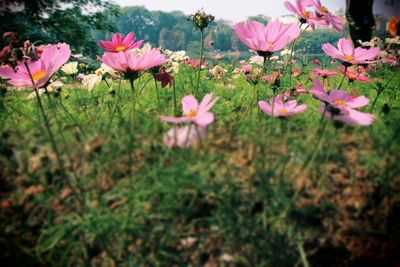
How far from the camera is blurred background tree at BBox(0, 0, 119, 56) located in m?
9.33

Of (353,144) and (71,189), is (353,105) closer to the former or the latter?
(353,144)

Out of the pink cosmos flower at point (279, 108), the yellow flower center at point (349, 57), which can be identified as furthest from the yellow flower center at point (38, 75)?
the yellow flower center at point (349, 57)

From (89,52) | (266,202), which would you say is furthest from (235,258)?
(89,52)

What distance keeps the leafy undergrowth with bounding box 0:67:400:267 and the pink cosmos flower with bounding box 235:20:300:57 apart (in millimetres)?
508

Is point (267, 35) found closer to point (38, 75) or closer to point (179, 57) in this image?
point (38, 75)

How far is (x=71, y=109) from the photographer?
5.55 feet

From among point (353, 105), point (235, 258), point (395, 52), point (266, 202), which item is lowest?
point (235, 258)

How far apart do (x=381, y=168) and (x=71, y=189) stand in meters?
Answer: 0.93

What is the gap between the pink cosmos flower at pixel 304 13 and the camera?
148 cm

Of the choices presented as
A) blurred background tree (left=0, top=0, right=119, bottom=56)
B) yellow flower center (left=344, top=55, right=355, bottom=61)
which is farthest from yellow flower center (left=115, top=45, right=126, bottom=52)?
blurred background tree (left=0, top=0, right=119, bottom=56)

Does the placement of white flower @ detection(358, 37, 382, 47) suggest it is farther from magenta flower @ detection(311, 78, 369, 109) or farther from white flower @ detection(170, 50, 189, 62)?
white flower @ detection(170, 50, 189, 62)

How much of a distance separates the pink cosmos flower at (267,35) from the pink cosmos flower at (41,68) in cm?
71

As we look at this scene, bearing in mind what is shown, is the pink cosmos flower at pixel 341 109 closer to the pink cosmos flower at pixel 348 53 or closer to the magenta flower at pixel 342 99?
the magenta flower at pixel 342 99

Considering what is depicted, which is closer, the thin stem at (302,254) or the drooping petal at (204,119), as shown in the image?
the thin stem at (302,254)
